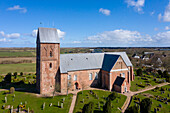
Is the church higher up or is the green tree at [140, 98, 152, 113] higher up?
the church

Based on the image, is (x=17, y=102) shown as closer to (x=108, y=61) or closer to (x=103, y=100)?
(x=103, y=100)

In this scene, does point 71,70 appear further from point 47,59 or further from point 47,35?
point 47,35

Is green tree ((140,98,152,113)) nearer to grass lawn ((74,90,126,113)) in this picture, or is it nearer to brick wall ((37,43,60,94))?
grass lawn ((74,90,126,113))

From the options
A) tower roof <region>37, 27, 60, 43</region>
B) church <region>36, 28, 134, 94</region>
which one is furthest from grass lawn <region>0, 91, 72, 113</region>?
tower roof <region>37, 27, 60, 43</region>

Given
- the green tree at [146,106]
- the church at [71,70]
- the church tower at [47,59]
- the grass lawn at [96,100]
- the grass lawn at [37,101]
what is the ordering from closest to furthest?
the green tree at [146,106], the grass lawn at [37,101], the grass lawn at [96,100], the church tower at [47,59], the church at [71,70]

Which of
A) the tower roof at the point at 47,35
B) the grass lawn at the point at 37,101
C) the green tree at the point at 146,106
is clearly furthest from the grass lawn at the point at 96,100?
the tower roof at the point at 47,35

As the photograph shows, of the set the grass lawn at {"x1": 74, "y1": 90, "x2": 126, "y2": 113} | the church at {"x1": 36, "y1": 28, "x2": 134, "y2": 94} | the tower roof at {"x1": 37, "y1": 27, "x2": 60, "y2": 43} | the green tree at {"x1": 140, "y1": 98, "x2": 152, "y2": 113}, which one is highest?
the tower roof at {"x1": 37, "y1": 27, "x2": 60, "y2": 43}

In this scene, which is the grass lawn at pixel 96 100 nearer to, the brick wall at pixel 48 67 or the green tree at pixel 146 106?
the green tree at pixel 146 106
